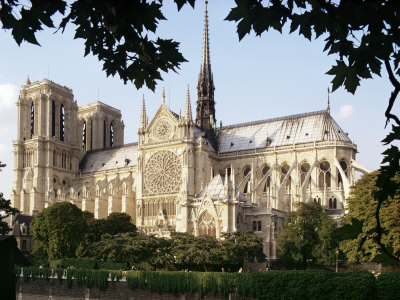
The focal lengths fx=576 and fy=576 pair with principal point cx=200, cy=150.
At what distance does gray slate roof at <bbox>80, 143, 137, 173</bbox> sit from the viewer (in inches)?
3054

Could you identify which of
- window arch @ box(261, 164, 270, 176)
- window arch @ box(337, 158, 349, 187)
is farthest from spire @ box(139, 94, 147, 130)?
window arch @ box(337, 158, 349, 187)

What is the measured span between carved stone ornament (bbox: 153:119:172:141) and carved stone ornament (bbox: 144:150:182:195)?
1.79 meters

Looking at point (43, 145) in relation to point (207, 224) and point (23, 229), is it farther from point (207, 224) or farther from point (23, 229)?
point (207, 224)

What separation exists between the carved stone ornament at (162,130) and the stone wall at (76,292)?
26.7 metres

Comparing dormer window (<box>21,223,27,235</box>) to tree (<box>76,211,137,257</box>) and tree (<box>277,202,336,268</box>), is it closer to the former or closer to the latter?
tree (<box>76,211,137,257</box>)

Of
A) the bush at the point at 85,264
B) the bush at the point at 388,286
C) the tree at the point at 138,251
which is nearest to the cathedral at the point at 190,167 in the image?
the tree at the point at 138,251

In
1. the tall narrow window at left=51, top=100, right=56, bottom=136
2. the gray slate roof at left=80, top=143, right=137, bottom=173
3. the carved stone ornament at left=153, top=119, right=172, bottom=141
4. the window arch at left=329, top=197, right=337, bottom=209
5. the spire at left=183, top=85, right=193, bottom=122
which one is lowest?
the window arch at left=329, top=197, right=337, bottom=209

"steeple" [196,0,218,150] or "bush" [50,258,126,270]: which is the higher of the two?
"steeple" [196,0,218,150]

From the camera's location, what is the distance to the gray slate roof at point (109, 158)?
77.6 metres

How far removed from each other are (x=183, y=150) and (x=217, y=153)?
21.4 ft

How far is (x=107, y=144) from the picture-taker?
9212cm

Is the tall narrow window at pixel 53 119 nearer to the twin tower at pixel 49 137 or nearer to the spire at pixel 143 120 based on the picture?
the twin tower at pixel 49 137

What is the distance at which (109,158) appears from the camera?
8050 centimetres

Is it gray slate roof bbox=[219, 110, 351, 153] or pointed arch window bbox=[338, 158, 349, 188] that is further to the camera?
gray slate roof bbox=[219, 110, 351, 153]
